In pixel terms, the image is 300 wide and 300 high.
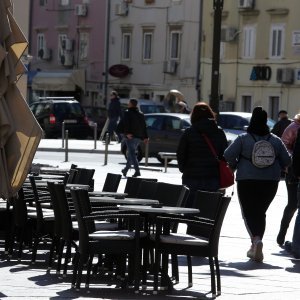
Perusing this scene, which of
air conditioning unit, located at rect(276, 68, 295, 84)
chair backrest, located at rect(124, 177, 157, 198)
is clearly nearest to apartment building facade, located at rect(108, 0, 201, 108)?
air conditioning unit, located at rect(276, 68, 295, 84)

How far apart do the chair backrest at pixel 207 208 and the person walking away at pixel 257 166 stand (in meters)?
2.95

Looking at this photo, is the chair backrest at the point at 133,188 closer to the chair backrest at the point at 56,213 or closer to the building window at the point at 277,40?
the chair backrest at the point at 56,213

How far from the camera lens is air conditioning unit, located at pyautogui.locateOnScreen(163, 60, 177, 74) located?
201 feet

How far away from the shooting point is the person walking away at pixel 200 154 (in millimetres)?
16234

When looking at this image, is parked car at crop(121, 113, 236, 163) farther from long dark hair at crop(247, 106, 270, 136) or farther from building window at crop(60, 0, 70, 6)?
building window at crop(60, 0, 70, 6)

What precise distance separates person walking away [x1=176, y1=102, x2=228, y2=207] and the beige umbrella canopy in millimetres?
3911

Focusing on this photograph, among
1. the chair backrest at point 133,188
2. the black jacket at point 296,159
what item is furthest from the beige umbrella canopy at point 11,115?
the black jacket at point 296,159

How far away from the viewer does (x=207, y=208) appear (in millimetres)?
12805

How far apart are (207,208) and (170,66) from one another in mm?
48847

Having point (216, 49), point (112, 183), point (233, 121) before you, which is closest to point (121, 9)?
point (233, 121)

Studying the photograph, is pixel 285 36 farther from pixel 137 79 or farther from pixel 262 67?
pixel 137 79

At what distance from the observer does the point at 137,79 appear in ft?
212

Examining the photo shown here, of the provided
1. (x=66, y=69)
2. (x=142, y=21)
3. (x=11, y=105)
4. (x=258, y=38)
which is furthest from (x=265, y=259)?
(x=66, y=69)

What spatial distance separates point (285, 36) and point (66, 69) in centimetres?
1624
